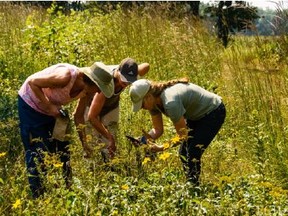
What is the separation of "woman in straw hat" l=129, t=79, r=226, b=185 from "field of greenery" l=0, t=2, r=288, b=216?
0.61 feet

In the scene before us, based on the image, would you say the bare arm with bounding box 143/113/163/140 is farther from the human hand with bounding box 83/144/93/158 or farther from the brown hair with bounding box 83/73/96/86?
the human hand with bounding box 83/144/93/158

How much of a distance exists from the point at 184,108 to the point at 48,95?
1.09 metres

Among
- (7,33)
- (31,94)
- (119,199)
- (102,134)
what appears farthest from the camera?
(7,33)

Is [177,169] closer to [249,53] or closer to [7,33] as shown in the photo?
[249,53]

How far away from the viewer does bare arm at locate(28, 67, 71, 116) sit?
14.2 feet

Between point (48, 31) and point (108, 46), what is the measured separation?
3.23ft

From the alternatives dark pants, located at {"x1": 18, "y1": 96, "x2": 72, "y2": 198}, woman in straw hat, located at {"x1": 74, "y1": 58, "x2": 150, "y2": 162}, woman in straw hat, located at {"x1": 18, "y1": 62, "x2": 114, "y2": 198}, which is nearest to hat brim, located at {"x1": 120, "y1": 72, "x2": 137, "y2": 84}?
woman in straw hat, located at {"x1": 74, "y1": 58, "x2": 150, "y2": 162}

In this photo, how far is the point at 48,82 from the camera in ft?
14.2

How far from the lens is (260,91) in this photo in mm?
5812

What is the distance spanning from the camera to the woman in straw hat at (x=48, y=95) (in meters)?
4.38

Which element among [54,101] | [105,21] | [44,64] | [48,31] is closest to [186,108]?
[54,101]

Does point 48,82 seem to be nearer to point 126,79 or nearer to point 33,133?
point 33,133

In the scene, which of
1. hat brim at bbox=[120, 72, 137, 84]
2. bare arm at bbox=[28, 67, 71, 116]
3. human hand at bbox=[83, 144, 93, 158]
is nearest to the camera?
human hand at bbox=[83, 144, 93, 158]

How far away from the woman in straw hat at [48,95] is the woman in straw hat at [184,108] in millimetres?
347
